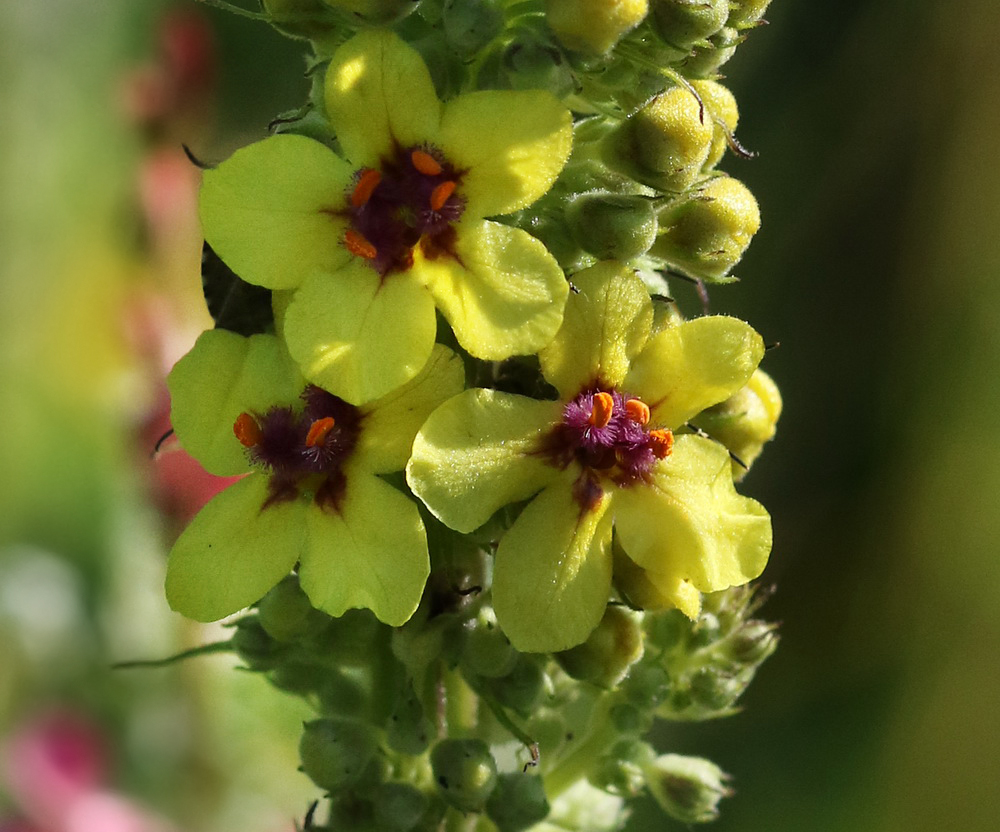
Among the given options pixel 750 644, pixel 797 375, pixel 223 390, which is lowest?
pixel 797 375

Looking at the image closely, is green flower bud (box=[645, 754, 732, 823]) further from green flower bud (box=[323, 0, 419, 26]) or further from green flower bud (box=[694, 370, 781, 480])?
green flower bud (box=[323, 0, 419, 26])

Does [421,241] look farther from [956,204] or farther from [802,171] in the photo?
[956,204]

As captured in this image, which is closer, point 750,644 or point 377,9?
point 377,9

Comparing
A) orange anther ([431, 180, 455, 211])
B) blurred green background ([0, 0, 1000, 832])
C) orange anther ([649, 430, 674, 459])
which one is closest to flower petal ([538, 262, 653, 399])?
orange anther ([649, 430, 674, 459])

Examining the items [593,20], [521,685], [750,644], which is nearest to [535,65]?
[593,20]

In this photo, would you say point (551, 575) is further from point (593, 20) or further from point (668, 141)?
point (593, 20)

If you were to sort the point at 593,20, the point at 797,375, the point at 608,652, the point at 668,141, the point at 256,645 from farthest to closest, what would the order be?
1. the point at 797,375
2. the point at 256,645
3. the point at 608,652
4. the point at 668,141
5. the point at 593,20

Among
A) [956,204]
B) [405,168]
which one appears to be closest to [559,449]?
[405,168]
